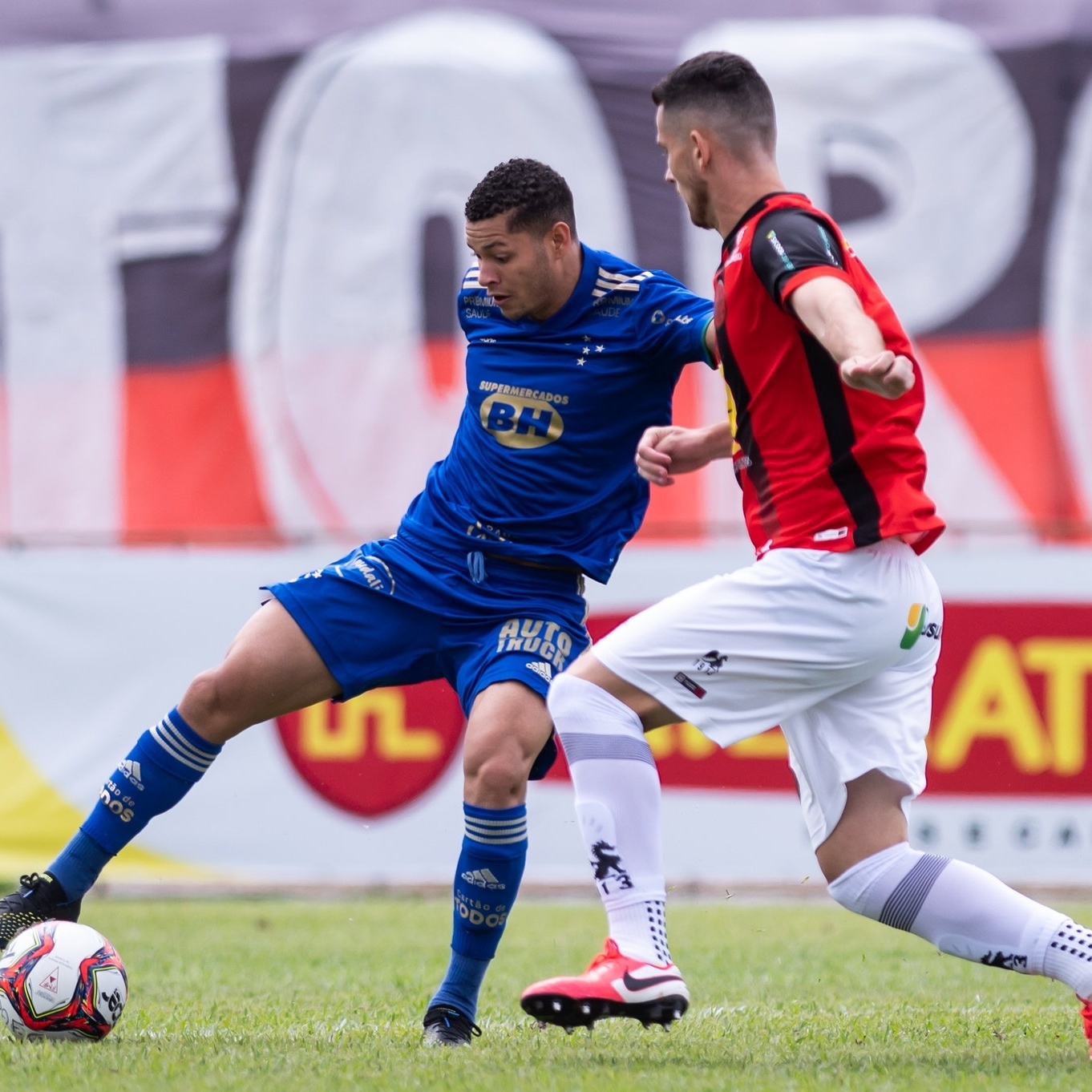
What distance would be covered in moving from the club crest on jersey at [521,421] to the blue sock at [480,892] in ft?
3.57

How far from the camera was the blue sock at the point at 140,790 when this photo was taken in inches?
197

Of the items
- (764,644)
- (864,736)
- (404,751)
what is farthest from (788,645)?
(404,751)

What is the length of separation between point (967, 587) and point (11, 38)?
7.73 m

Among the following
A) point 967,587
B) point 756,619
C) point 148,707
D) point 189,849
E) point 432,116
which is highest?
point 432,116

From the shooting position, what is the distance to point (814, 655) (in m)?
3.98

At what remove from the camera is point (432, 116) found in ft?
39.2

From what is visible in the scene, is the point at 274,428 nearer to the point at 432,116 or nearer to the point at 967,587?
the point at 432,116

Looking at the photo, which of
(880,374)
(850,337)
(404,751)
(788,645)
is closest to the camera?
(880,374)

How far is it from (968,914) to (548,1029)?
1.46m

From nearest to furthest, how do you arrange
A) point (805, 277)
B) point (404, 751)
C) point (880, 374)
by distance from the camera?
1. point (880, 374)
2. point (805, 277)
3. point (404, 751)

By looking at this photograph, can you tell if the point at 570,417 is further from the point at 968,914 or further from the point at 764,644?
the point at 968,914

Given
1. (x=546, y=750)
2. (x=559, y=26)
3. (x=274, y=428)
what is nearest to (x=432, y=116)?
(x=559, y=26)

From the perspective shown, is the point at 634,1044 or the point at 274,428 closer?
the point at 634,1044

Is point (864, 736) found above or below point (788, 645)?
below
